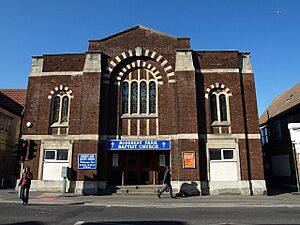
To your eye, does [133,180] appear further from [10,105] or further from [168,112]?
[10,105]

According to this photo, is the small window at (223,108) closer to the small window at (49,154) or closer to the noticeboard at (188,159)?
the noticeboard at (188,159)

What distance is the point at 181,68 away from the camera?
17.6 meters

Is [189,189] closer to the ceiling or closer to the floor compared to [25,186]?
closer to the floor

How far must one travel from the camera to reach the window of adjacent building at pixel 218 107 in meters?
17.6

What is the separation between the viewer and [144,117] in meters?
17.6

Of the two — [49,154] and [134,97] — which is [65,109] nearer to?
[49,154]

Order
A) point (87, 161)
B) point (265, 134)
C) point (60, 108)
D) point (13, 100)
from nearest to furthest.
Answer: point (87, 161), point (60, 108), point (265, 134), point (13, 100)

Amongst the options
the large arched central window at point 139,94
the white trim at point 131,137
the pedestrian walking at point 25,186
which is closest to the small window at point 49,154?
the white trim at point 131,137

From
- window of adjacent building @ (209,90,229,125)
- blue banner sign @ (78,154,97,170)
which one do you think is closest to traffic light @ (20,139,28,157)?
blue banner sign @ (78,154,97,170)

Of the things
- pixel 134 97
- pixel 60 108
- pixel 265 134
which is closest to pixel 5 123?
pixel 60 108

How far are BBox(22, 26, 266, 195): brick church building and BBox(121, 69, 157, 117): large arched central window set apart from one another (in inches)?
2.8

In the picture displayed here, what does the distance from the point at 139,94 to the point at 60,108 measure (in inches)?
217

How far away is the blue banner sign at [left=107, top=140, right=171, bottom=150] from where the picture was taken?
55.5 ft

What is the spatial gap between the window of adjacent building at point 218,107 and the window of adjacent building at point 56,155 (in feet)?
32.8
